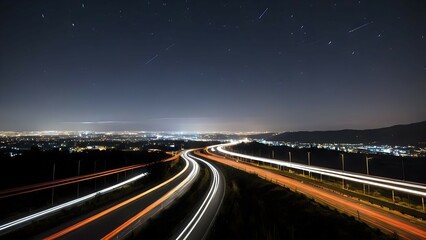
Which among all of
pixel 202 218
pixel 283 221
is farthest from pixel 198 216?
pixel 283 221

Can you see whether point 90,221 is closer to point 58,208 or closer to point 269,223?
point 58,208

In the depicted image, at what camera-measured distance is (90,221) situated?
1903 centimetres

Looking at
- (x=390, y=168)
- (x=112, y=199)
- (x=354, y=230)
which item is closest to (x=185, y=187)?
(x=112, y=199)

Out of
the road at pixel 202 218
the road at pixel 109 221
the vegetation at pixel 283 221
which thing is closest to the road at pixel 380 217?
the vegetation at pixel 283 221

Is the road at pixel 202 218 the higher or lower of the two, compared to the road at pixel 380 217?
lower

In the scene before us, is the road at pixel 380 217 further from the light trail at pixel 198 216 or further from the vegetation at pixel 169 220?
the vegetation at pixel 169 220

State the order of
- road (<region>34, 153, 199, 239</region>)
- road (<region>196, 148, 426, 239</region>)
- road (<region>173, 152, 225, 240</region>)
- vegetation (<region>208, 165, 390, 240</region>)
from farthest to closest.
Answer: road (<region>173, 152, 225, 240</region>)
vegetation (<region>208, 165, 390, 240</region>)
road (<region>196, 148, 426, 239</region>)
road (<region>34, 153, 199, 239</region>)

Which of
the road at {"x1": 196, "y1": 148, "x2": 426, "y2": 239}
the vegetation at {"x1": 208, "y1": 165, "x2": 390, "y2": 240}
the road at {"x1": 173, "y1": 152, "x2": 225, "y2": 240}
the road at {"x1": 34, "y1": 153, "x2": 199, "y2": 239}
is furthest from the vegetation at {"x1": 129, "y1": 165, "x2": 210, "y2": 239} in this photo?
the road at {"x1": 196, "y1": 148, "x2": 426, "y2": 239}

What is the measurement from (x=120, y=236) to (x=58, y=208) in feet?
31.1

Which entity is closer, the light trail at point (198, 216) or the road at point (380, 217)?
the road at point (380, 217)

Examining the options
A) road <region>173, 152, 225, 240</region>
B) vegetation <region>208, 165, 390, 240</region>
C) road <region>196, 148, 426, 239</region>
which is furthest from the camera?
road <region>173, 152, 225, 240</region>

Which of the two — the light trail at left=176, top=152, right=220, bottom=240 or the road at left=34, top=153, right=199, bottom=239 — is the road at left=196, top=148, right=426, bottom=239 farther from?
the road at left=34, top=153, right=199, bottom=239

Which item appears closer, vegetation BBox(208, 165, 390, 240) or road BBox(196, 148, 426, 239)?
road BBox(196, 148, 426, 239)

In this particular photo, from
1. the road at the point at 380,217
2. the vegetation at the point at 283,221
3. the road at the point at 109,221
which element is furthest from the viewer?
the vegetation at the point at 283,221
